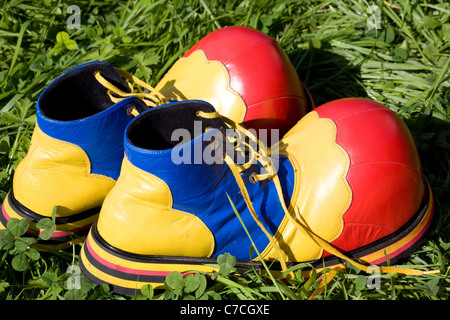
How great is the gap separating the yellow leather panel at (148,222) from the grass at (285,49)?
1.42ft

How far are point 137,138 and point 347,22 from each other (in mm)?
1725

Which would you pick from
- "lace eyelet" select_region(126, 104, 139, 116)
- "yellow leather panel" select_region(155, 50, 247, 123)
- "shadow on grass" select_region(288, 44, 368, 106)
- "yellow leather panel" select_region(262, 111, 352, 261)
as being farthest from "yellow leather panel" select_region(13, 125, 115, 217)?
"shadow on grass" select_region(288, 44, 368, 106)

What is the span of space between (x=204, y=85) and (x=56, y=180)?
2.24 ft

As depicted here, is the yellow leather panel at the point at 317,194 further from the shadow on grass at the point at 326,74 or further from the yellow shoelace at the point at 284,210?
the shadow on grass at the point at 326,74

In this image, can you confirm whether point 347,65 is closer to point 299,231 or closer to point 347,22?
point 347,22

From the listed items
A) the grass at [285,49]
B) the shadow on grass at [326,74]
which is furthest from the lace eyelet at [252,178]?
the shadow on grass at [326,74]

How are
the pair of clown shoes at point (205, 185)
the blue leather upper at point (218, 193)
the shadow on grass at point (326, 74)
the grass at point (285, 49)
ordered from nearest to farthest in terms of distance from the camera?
the blue leather upper at point (218, 193) < the pair of clown shoes at point (205, 185) < the grass at point (285, 49) < the shadow on grass at point (326, 74)

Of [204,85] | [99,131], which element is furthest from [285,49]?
[99,131]

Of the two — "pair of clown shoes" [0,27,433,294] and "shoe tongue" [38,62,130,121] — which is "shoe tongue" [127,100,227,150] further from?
"shoe tongue" [38,62,130,121]

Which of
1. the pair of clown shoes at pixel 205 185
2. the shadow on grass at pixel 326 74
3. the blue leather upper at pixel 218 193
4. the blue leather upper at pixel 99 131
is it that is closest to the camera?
the blue leather upper at pixel 218 193

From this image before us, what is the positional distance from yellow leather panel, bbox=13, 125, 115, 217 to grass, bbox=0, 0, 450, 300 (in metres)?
0.23

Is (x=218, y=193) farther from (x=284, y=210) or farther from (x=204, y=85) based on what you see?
(x=204, y=85)

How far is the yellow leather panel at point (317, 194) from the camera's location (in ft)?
5.83

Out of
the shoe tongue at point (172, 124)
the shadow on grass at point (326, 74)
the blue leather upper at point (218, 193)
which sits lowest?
the shadow on grass at point (326, 74)
